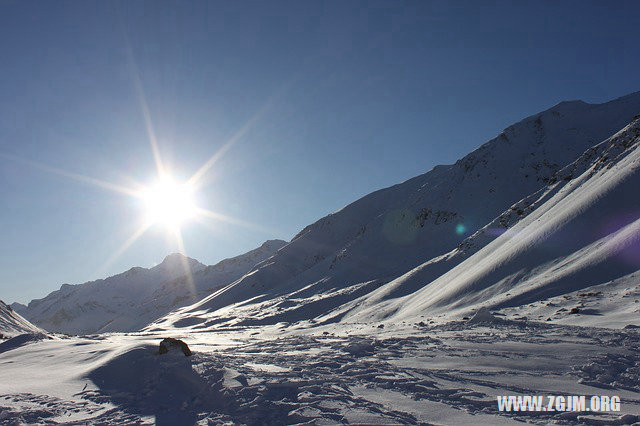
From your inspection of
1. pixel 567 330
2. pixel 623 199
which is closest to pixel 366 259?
pixel 623 199

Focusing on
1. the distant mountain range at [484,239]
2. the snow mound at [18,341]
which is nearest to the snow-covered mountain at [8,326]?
the snow mound at [18,341]

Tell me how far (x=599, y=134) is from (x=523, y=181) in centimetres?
2172

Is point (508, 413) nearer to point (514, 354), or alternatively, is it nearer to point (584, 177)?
point (514, 354)

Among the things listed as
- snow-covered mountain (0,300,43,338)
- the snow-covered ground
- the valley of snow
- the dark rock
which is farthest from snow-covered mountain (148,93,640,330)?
the dark rock

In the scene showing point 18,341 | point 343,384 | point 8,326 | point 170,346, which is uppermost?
point 8,326

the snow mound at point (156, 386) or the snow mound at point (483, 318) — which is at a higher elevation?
the snow mound at point (156, 386)

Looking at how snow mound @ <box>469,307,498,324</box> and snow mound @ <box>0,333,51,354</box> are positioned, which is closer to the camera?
snow mound @ <box>469,307,498,324</box>

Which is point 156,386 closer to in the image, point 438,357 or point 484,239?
point 438,357

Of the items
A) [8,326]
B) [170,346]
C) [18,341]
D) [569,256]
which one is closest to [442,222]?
[569,256]

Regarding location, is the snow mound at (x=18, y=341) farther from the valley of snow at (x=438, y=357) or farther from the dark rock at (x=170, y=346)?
the dark rock at (x=170, y=346)

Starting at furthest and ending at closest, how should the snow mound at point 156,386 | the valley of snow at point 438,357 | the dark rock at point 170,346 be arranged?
the dark rock at point 170,346, the snow mound at point 156,386, the valley of snow at point 438,357

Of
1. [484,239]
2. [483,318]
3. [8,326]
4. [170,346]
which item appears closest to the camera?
[170,346]

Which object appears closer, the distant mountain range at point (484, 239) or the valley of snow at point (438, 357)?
the valley of snow at point (438, 357)

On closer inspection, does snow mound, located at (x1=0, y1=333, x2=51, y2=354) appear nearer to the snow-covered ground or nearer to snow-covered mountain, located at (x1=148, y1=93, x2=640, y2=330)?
the snow-covered ground
